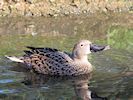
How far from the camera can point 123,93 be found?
28.7 feet

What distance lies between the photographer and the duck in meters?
9.99

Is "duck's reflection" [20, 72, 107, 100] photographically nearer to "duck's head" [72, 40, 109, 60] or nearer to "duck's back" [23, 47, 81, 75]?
"duck's back" [23, 47, 81, 75]

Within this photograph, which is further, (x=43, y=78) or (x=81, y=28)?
(x=81, y=28)

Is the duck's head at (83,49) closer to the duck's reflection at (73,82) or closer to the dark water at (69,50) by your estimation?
the dark water at (69,50)

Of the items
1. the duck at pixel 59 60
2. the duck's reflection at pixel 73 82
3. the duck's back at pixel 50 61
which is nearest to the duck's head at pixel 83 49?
the duck at pixel 59 60

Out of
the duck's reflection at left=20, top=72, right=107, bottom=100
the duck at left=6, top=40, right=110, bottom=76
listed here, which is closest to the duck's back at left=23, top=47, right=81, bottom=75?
the duck at left=6, top=40, right=110, bottom=76

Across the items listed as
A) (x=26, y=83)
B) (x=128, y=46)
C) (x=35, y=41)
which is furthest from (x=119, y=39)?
(x=26, y=83)

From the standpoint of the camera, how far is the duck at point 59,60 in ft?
32.8

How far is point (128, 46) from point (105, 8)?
3.79m

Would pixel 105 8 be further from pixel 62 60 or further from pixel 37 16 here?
pixel 62 60

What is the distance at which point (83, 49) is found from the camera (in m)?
10.3

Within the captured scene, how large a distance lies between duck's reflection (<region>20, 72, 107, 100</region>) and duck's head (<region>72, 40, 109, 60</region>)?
1.82ft

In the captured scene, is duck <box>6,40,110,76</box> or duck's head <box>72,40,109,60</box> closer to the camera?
duck <box>6,40,110,76</box>

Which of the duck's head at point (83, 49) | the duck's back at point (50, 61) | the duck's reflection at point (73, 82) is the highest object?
the duck's head at point (83, 49)
